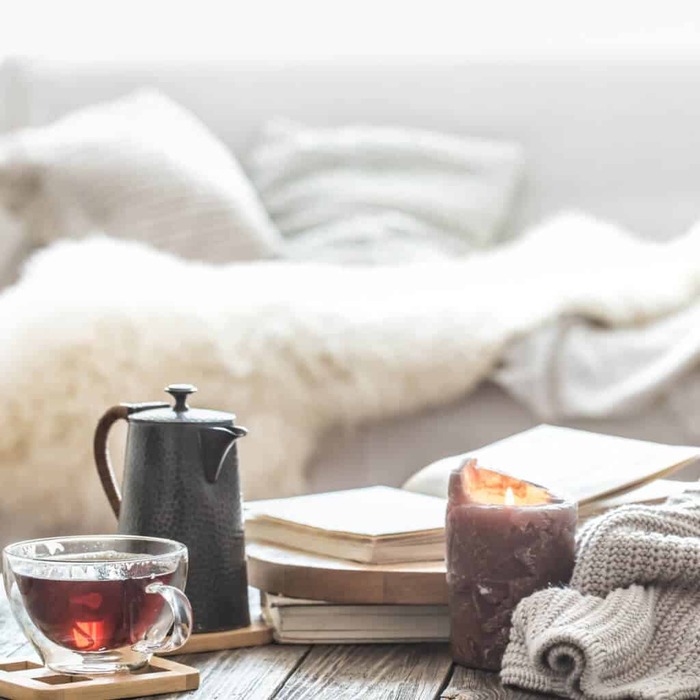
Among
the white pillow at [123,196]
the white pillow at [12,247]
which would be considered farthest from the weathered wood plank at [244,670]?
the white pillow at [12,247]

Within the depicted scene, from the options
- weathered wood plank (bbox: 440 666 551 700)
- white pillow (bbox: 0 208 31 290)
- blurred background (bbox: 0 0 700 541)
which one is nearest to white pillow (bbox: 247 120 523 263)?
blurred background (bbox: 0 0 700 541)

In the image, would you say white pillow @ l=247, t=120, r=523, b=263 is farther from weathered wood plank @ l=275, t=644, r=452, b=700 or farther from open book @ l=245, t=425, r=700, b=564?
weathered wood plank @ l=275, t=644, r=452, b=700

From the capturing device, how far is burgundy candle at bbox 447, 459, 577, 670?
2.50 ft

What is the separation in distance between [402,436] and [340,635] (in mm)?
1063

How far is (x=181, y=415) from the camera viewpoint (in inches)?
33.0

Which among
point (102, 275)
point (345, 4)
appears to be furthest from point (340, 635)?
point (345, 4)

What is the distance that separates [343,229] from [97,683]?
198 cm

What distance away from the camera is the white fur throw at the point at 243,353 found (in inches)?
70.1

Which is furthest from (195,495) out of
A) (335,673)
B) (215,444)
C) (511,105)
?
(511,105)

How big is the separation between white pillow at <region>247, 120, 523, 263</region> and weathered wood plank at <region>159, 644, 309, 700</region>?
1813 mm

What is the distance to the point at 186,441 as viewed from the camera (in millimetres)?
828

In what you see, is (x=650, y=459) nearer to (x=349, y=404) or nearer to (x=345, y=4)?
(x=349, y=404)

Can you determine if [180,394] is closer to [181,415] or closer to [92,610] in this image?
[181,415]

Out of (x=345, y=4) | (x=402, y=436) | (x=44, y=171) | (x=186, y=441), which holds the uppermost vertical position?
(x=345, y=4)
